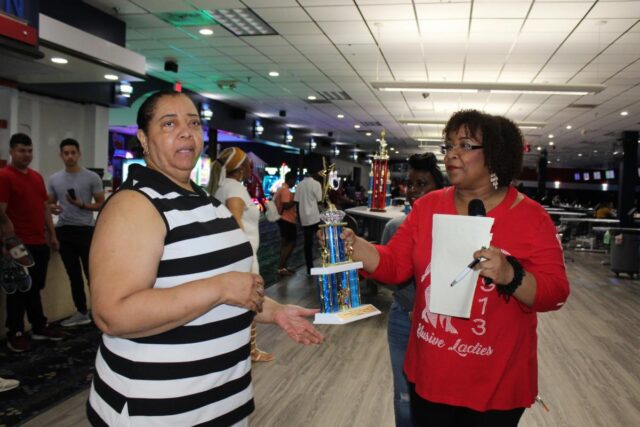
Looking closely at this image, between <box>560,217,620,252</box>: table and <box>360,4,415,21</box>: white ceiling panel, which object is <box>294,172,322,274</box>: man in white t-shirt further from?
<box>560,217,620,252</box>: table

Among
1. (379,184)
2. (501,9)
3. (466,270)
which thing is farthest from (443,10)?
(466,270)

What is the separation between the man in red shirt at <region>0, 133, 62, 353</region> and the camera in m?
4.32

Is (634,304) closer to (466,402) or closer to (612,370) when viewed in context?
(612,370)

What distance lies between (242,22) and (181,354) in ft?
20.1

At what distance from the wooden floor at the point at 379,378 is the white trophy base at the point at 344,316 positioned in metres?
1.86

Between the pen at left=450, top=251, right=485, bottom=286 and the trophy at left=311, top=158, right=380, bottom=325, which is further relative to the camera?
the trophy at left=311, top=158, right=380, bottom=325

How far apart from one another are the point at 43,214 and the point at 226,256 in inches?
149

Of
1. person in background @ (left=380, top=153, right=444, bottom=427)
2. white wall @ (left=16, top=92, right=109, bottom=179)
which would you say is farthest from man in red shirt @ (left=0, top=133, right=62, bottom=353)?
white wall @ (left=16, top=92, right=109, bottom=179)

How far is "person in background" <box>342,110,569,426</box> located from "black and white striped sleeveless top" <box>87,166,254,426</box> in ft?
1.59

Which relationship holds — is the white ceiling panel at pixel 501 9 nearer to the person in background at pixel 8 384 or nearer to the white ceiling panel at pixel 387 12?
the white ceiling panel at pixel 387 12

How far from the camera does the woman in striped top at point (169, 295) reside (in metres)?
1.24

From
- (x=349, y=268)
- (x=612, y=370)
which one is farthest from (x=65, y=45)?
(x=612, y=370)

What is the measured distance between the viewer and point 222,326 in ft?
4.63

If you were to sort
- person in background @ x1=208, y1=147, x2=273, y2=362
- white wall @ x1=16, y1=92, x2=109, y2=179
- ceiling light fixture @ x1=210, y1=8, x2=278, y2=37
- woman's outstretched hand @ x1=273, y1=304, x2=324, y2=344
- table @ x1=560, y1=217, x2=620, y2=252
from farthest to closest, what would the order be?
table @ x1=560, y1=217, x2=620, y2=252 < white wall @ x1=16, y1=92, x2=109, y2=179 < ceiling light fixture @ x1=210, y1=8, x2=278, y2=37 < person in background @ x1=208, y1=147, x2=273, y2=362 < woman's outstretched hand @ x1=273, y1=304, x2=324, y2=344
